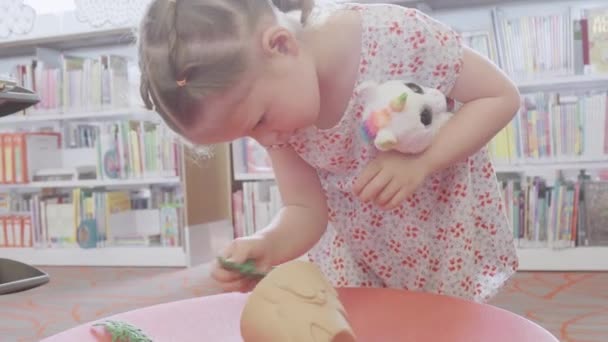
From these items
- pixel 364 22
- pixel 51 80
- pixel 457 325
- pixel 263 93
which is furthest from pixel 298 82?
pixel 51 80

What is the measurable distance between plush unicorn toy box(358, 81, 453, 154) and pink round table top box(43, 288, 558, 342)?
0.15m

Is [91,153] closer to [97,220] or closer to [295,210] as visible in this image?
[97,220]

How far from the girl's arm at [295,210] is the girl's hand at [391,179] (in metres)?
0.14

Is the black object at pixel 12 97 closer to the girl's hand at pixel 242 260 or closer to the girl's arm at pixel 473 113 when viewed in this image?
the girl's hand at pixel 242 260

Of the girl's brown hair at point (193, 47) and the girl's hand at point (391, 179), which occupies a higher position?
the girl's brown hair at point (193, 47)

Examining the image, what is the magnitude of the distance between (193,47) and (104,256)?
2356 mm

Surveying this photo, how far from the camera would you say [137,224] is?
2.79 metres

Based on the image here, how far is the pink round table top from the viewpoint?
515 millimetres

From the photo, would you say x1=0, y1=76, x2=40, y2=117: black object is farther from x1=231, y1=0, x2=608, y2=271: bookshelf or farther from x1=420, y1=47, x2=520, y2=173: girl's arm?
x1=231, y1=0, x2=608, y2=271: bookshelf

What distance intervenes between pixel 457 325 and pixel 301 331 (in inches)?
5.7

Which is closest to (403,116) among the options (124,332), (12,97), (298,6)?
(298,6)

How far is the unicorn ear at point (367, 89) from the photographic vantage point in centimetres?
71

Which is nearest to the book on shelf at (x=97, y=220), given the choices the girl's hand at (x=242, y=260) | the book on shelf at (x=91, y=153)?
the book on shelf at (x=91, y=153)

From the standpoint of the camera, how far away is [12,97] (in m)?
0.80
